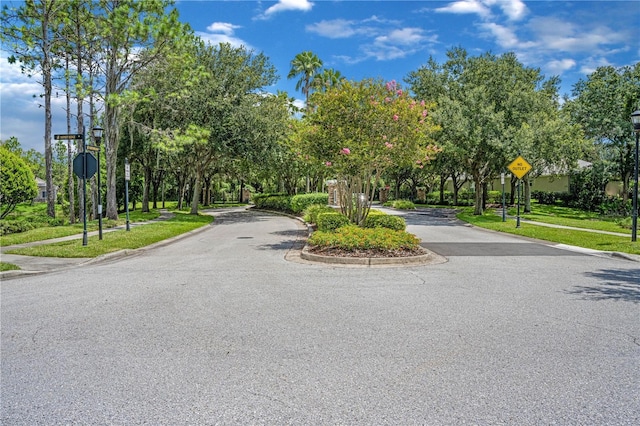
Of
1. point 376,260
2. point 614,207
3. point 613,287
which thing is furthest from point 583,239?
point 614,207

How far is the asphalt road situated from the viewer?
3.39 metres

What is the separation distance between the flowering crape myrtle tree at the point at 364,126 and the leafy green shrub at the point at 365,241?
2.38 meters

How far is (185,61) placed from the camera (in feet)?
71.2

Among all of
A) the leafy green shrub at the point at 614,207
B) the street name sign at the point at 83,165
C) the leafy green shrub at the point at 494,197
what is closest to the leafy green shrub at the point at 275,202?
the street name sign at the point at 83,165

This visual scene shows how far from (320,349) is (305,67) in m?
43.0

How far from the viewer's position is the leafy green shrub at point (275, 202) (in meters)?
33.8

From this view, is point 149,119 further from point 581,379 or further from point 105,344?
point 581,379

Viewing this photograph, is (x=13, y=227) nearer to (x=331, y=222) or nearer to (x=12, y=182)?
(x=12, y=182)

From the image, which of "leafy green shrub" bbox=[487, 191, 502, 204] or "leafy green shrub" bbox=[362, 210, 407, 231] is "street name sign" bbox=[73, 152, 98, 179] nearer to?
"leafy green shrub" bbox=[362, 210, 407, 231]

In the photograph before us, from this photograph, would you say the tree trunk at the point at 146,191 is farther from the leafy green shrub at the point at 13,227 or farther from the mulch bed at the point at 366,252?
the mulch bed at the point at 366,252

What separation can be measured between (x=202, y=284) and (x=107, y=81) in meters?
17.7

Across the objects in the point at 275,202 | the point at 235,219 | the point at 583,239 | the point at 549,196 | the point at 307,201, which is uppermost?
the point at 549,196

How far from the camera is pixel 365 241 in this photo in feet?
37.0

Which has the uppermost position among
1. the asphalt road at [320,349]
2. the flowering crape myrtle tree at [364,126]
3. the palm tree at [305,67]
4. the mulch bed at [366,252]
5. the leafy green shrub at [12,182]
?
the palm tree at [305,67]
